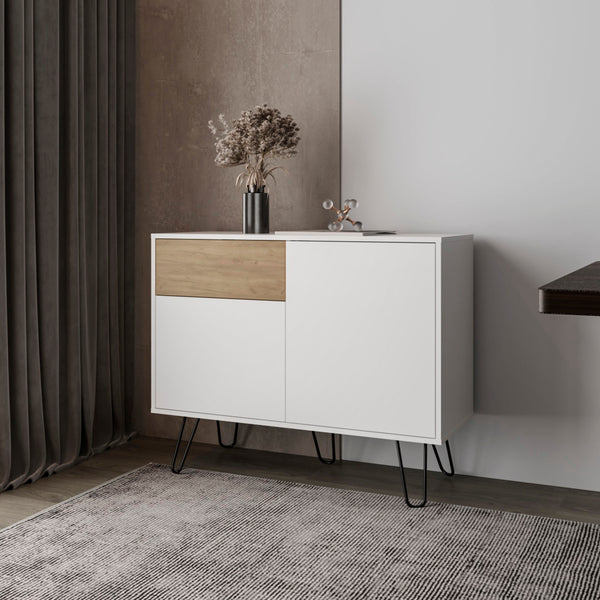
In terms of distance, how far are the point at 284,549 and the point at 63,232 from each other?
1.53m

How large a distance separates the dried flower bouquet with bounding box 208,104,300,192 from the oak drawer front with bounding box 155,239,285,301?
11.9 inches

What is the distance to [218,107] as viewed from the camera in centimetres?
326

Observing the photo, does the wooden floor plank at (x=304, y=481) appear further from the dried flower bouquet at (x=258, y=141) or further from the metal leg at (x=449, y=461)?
the dried flower bouquet at (x=258, y=141)

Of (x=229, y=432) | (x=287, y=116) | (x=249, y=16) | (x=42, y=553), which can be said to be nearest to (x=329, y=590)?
(x=42, y=553)

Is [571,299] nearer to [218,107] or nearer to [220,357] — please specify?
[220,357]

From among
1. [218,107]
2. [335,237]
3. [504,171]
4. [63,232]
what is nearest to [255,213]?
[335,237]

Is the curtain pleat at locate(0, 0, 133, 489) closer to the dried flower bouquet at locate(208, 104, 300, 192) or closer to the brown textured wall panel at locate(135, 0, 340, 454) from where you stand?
the brown textured wall panel at locate(135, 0, 340, 454)

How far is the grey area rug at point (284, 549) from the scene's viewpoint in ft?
6.59

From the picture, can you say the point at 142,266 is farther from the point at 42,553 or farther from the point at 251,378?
the point at 42,553

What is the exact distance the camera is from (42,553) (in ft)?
7.26

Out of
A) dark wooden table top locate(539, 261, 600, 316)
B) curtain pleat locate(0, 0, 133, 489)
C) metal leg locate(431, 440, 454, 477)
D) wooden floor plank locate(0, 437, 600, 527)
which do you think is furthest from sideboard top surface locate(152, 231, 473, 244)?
dark wooden table top locate(539, 261, 600, 316)

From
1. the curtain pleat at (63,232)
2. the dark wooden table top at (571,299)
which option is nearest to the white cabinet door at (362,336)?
the curtain pleat at (63,232)

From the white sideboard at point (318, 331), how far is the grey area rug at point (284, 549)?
11.1 inches

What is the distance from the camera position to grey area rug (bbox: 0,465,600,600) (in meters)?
2.01
